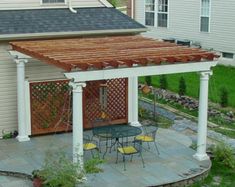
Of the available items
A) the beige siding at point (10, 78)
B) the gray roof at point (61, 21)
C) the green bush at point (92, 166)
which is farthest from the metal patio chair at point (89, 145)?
the gray roof at point (61, 21)

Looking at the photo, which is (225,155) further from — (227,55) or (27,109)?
(227,55)

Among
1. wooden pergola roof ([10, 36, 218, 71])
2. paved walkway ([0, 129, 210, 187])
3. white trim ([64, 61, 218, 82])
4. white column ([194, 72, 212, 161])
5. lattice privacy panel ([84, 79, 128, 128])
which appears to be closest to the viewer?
white trim ([64, 61, 218, 82])

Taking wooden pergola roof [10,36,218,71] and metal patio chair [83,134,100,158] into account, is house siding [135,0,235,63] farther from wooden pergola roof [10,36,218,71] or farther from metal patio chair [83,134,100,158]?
metal patio chair [83,134,100,158]

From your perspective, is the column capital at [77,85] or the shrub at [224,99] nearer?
the column capital at [77,85]

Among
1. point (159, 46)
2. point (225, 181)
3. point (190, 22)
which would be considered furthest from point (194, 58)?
point (190, 22)

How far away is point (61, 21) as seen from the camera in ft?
52.7

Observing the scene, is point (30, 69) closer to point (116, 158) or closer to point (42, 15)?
point (42, 15)

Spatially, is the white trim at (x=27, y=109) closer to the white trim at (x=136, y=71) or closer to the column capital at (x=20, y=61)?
the column capital at (x=20, y=61)

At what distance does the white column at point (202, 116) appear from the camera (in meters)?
13.0

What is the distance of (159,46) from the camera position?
14.2m

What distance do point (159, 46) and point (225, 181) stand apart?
3.89 meters

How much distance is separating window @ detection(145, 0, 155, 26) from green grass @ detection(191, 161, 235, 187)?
1833cm

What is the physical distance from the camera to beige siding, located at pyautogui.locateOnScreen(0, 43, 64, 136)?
15.1 m

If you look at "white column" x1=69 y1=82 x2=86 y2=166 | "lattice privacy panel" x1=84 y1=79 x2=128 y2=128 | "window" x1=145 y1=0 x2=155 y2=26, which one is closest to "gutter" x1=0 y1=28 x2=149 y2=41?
"lattice privacy panel" x1=84 y1=79 x2=128 y2=128
